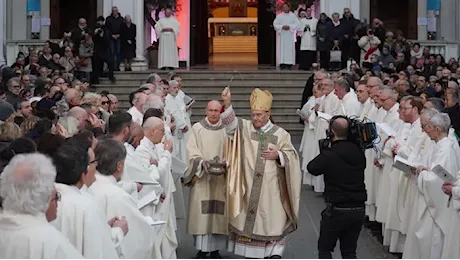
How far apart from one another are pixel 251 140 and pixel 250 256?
123 cm

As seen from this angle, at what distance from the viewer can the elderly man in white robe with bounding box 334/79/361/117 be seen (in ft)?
48.5

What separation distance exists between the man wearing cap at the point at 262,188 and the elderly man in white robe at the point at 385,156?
168cm

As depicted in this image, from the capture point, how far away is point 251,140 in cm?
1077

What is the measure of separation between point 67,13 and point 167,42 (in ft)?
25.5

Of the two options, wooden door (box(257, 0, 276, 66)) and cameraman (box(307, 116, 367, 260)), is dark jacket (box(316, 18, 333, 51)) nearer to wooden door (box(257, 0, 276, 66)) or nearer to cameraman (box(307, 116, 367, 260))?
wooden door (box(257, 0, 276, 66))

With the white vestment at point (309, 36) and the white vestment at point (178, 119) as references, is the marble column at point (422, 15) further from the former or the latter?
the white vestment at point (178, 119)

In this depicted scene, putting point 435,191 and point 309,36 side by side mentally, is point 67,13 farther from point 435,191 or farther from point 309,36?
point 435,191

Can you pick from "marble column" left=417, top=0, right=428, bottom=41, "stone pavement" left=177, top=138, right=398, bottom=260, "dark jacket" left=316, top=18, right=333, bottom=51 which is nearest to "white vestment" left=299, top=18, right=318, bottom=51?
"dark jacket" left=316, top=18, right=333, bottom=51

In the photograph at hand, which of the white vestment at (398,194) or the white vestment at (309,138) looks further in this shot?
the white vestment at (309,138)

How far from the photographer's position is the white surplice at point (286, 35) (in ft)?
86.9

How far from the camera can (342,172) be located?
9352mm

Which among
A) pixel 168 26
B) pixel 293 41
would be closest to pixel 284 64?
pixel 293 41

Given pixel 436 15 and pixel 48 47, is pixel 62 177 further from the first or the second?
pixel 436 15

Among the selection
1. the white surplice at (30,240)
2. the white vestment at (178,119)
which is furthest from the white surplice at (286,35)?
the white surplice at (30,240)
